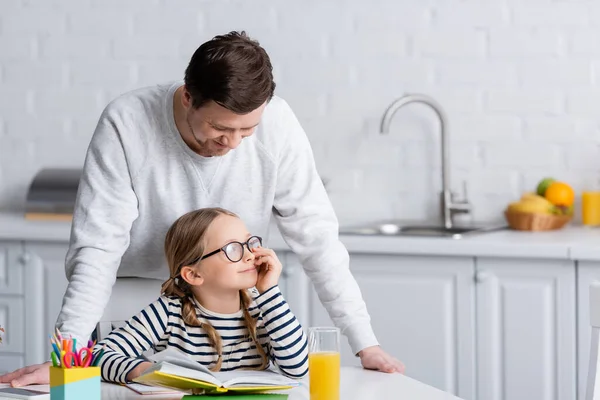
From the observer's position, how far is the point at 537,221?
3373 mm

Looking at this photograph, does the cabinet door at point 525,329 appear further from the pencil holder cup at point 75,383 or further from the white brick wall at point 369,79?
the pencil holder cup at point 75,383

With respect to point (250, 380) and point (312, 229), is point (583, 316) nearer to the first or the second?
point (312, 229)

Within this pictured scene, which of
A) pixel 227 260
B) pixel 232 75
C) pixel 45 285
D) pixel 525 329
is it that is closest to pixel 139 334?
pixel 227 260

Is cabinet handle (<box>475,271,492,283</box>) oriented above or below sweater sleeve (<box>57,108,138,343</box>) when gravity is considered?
below

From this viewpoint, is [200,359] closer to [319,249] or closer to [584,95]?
[319,249]

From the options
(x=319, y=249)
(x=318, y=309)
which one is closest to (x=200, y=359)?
(x=319, y=249)

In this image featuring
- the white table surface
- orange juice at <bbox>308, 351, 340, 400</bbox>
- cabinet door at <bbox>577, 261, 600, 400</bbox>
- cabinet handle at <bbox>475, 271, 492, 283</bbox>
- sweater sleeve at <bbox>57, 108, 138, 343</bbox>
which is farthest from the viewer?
cabinet handle at <bbox>475, 271, 492, 283</bbox>

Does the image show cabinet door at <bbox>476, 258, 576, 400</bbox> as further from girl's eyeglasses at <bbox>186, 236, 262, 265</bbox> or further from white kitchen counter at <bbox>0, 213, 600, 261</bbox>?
girl's eyeglasses at <bbox>186, 236, 262, 265</bbox>

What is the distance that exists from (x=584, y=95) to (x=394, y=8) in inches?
29.8

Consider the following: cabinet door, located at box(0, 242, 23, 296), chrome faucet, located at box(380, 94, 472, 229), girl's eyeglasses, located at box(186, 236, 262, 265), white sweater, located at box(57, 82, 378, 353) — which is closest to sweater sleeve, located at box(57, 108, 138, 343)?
white sweater, located at box(57, 82, 378, 353)

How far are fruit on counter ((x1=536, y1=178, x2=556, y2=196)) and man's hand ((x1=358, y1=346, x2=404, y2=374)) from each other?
1.67m

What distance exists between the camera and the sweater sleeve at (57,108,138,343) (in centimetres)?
198

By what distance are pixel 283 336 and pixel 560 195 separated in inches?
70.1

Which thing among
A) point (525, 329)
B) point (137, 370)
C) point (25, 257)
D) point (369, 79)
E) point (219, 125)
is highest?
point (369, 79)
